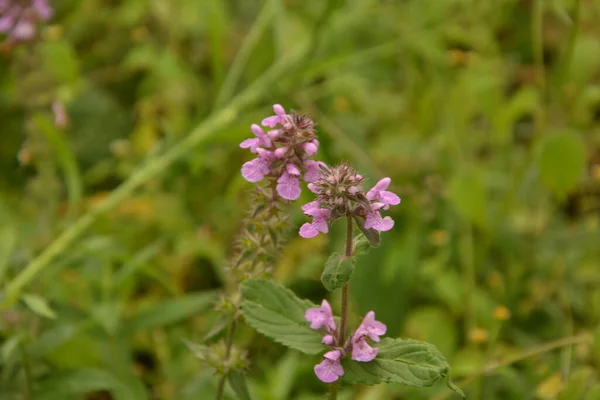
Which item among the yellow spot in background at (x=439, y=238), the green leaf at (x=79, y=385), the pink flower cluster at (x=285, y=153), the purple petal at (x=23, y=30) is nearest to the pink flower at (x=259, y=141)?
the pink flower cluster at (x=285, y=153)

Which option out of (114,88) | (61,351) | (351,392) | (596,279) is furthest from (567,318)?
(114,88)

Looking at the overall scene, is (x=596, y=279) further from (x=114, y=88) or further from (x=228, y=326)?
(x=114, y=88)

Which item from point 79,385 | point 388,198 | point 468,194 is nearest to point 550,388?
point 468,194

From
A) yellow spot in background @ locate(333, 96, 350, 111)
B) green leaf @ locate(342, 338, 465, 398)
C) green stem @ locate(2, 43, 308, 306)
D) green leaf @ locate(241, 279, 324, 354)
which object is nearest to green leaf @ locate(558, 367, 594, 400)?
green leaf @ locate(342, 338, 465, 398)

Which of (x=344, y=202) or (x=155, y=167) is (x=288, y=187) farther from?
(x=155, y=167)

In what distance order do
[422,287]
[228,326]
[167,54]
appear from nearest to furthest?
[228,326] < [422,287] < [167,54]

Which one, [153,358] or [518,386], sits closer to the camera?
[518,386]

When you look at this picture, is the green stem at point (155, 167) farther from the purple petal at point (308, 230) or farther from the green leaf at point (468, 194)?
the purple petal at point (308, 230)
